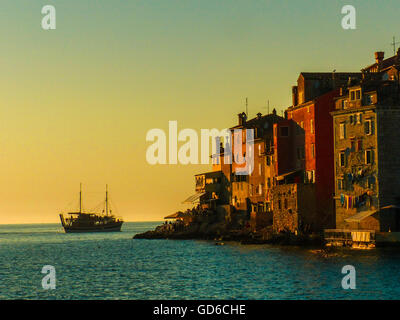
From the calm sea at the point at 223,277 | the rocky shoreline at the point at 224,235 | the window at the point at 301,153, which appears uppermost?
the window at the point at 301,153

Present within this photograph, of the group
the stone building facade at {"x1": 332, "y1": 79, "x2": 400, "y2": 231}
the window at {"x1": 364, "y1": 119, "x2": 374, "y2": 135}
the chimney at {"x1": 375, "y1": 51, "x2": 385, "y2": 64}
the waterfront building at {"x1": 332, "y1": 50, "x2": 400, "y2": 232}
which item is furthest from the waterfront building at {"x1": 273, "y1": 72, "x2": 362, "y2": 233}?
the window at {"x1": 364, "y1": 119, "x2": 374, "y2": 135}

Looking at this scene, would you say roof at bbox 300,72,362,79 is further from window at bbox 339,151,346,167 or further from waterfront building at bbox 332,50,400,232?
window at bbox 339,151,346,167

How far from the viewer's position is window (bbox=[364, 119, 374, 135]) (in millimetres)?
74250

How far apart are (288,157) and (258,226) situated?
12.3 meters

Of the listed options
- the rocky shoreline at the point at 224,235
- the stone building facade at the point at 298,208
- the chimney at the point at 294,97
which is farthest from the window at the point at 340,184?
the chimney at the point at 294,97

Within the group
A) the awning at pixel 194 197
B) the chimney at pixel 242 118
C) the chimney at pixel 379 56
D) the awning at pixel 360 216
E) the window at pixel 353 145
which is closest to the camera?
the awning at pixel 360 216

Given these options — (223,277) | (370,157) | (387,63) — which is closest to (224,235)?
(387,63)

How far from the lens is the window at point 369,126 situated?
74250 mm

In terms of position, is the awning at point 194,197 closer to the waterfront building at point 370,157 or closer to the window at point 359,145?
the waterfront building at point 370,157

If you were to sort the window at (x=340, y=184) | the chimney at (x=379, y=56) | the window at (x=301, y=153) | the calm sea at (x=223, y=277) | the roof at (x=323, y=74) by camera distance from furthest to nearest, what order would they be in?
the roof at (x=323, y=74), the window at (x=301, y=153), the chimney at (x=379, y=56), the window at (x=340, y=184), the calm sea at (x=223, y=277)

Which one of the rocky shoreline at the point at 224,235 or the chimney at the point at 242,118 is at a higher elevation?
the chimney at the point at 242,118

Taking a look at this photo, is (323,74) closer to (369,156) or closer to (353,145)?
(353,145)

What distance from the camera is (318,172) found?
283 feet
